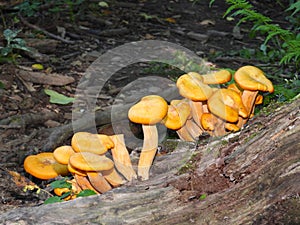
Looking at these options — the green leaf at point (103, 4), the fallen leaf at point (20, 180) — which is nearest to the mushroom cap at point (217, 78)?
the fallen leaf at point (20, 180)

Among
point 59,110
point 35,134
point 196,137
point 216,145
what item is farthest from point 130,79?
point 216,145

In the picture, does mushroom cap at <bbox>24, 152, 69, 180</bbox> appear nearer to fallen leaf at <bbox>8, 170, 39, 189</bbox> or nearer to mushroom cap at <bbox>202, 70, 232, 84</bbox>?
fallen leaf at <bbox>8, 170, 39, 189</bbox>

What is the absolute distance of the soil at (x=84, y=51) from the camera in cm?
412

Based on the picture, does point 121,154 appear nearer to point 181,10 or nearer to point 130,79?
point 130,79

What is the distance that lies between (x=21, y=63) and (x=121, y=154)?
3.76 metres

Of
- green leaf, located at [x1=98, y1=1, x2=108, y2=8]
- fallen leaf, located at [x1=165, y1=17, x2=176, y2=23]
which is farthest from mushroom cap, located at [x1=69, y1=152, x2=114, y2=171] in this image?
green leaf, located at [x1=98, y1=1, x2=108, y2=8]

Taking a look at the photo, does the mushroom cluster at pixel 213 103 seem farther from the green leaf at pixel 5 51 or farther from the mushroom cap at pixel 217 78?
the green leaf at pixel 5 51

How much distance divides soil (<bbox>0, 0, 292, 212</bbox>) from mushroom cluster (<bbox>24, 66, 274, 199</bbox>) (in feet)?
1.55

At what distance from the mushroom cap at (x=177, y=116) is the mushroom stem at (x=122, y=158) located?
1.16ft

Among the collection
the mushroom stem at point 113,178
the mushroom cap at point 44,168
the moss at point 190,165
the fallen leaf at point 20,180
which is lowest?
the fallen leaf at point 20,180

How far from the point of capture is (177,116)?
11.1 feet

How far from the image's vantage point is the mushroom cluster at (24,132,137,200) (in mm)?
2877

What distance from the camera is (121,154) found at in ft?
10.8

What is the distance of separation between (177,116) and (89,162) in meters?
0.83
